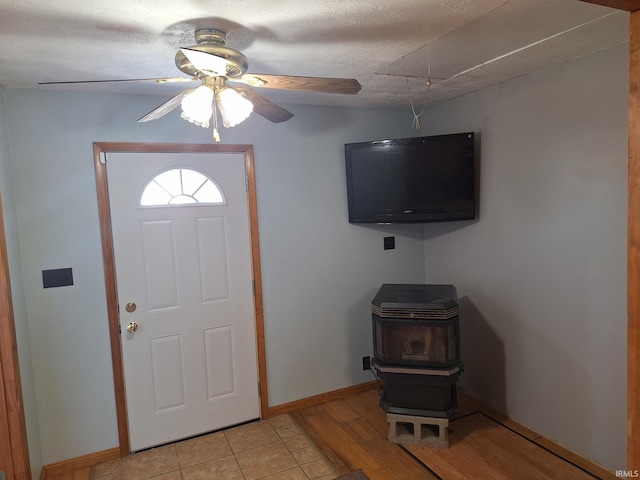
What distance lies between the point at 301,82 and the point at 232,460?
230 cm

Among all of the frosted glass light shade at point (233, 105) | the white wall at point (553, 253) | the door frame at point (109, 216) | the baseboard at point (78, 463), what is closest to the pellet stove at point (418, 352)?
the white wall at point (553, 253)

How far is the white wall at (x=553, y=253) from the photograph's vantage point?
7.26 ft

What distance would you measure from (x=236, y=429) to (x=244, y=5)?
2694 millimetres

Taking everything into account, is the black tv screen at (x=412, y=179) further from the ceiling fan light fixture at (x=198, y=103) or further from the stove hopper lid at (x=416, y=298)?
the ceiling fan light fixture at (x=198, y=103)

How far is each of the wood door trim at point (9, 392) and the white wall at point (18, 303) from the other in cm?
16

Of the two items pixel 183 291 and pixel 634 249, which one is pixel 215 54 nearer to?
pixel 634 249

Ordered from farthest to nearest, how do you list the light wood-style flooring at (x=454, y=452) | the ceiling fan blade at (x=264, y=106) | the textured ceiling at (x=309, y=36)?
the light wood-style flooring at (x=454, y=452)
the ceiling fan blade at (x=264, y=106)
the textured ceiling at (x=309, y=36)

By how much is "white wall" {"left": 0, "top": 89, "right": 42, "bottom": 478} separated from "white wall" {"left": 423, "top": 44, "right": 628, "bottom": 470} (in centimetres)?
295

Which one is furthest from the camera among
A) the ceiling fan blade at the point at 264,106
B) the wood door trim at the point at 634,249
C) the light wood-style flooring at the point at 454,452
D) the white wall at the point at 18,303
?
the light wood-style flooring at the point at 454,452

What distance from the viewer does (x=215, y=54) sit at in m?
1.50

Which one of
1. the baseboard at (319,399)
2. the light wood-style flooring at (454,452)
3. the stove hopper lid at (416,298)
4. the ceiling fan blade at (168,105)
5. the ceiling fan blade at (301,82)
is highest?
the ceiling fan blade at (301,82)

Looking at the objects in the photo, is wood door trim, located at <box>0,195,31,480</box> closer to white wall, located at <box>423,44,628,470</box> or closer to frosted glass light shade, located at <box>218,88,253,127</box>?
frosted glass light shade, located at <box>218,88,253,127</box>

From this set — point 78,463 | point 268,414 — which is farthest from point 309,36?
point 78,463

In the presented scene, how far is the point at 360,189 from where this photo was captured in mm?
3209
